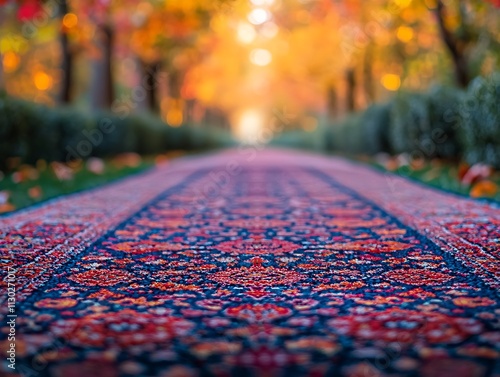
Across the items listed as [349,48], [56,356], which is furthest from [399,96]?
[56,356]

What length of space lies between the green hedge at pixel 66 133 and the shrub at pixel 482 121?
645 cm

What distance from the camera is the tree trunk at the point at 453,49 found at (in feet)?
39.4

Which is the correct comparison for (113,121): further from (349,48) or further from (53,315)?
(53,315)

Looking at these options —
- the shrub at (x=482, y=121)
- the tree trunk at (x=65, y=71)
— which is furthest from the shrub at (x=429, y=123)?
the tree trunk at (x=65, y=71)

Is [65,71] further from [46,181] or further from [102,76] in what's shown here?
[46,181]

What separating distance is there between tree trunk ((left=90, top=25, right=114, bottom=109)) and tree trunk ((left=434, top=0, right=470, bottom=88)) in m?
8.67

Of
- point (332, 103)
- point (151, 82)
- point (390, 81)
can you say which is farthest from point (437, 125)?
point (332, 103)

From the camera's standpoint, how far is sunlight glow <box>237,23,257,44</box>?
27781mm

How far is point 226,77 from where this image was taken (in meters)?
34.5

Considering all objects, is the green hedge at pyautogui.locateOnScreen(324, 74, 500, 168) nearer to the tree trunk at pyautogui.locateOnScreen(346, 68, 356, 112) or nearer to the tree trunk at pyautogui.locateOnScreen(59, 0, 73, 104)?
the tree trunk at pyautogui.locateOnScreen(346, 68, 356, 112)

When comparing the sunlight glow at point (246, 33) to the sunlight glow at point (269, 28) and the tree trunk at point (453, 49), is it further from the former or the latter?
the tree trunk at point (453, 49)

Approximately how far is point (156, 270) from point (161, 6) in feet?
47.7

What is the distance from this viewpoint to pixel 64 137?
1145 cm

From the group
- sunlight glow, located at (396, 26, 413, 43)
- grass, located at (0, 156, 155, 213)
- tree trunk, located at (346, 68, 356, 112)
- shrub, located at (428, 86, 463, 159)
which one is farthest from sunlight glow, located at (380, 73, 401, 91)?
grass, located at (0, 156, 155, 213)
